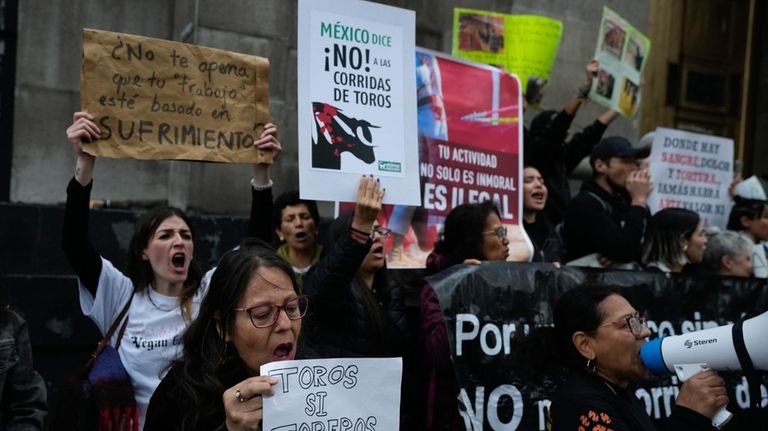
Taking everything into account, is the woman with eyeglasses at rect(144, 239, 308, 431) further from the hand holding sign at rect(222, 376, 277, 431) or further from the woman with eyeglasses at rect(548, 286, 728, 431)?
the woman with eyeglasses at rect(548, 286, 728, 431)

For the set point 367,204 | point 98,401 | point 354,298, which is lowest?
point 98,401

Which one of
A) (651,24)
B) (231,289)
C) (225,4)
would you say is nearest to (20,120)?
(225,4)

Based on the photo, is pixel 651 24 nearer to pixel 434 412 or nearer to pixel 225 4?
pixel 225 4

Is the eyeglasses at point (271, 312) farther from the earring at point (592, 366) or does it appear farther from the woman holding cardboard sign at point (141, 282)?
the woman holding cardboard sign at point (141, 282)

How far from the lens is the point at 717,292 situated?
5.14 meters

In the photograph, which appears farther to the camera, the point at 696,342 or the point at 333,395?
the point at 696,342

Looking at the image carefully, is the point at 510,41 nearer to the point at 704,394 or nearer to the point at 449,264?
the point at 449,264

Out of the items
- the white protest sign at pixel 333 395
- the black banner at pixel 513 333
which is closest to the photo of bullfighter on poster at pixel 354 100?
the black banner at pixel 513 333

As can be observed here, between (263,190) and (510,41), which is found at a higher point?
(510,41)

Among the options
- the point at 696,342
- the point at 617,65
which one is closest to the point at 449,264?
the point at 696,342

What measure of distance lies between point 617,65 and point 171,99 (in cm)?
372

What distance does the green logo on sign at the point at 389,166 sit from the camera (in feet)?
13.5

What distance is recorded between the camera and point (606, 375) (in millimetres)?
3236

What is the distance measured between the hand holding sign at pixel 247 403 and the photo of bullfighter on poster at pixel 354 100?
1.68 meters
